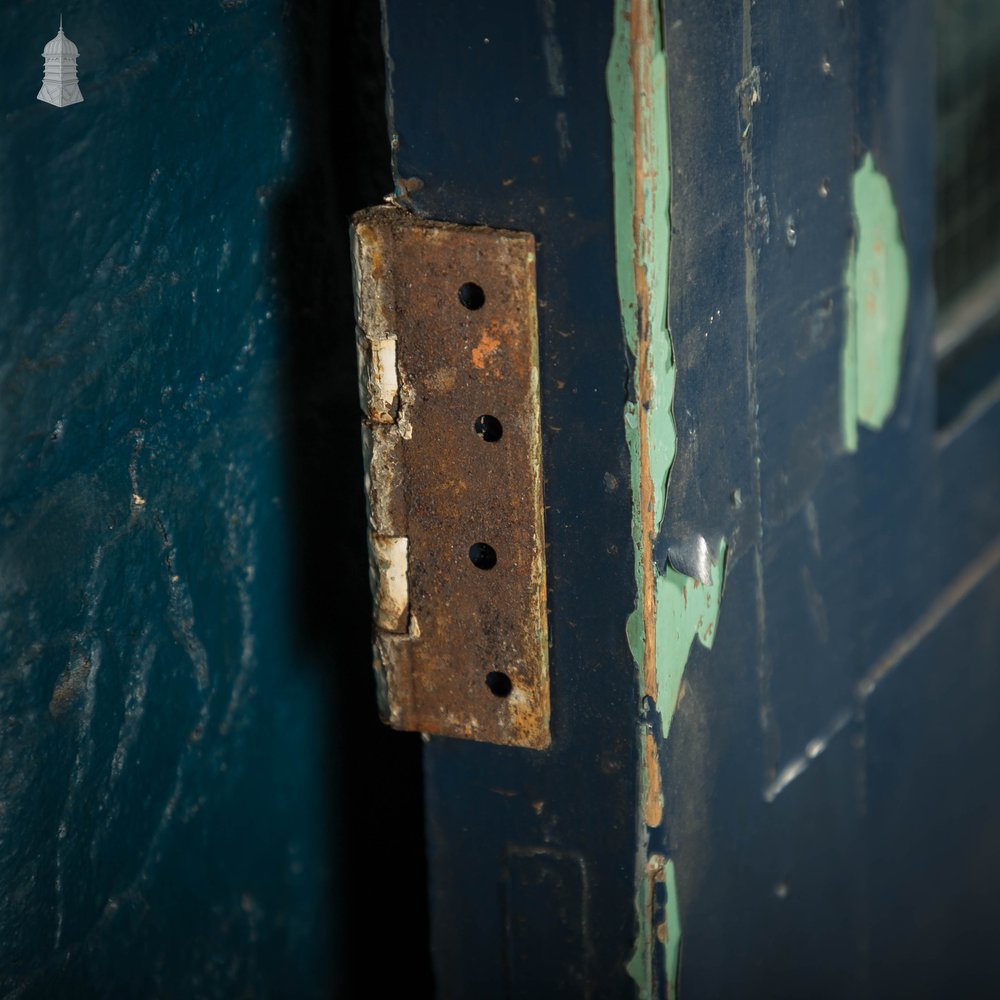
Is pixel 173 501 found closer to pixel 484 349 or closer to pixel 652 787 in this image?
pixel 484 349

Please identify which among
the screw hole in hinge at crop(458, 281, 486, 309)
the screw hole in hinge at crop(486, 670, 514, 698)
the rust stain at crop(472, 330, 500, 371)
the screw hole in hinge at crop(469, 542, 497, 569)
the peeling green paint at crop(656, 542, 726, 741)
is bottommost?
the screw hole in hinge at crop(486, 670, 514, 698)

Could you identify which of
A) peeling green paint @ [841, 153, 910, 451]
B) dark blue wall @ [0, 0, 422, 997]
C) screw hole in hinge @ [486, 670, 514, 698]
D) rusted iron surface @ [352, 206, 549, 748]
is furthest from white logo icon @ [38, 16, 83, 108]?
peeling green paint @ [841, 153, 910, 451]

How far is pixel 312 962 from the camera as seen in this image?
113 centimetres

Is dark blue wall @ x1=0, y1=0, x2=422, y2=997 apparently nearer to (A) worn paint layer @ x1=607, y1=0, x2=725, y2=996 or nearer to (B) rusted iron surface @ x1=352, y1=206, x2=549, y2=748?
(B) rusted iron surface @ x1=352, y1=206, x2=549, y2=748

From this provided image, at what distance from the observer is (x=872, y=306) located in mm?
1295

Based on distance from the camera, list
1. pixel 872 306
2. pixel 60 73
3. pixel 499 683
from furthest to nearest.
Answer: pixel 872 306, pixel 499 683, pixel 60 73

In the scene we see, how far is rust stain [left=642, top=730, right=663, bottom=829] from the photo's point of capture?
92 cm

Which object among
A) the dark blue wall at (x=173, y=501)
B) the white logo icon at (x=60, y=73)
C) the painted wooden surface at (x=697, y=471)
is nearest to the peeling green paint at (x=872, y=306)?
the painted wooden surface at (x=697, y=471)

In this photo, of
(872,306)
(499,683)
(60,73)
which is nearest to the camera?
(60,73)

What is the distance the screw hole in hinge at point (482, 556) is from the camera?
0.90 meters

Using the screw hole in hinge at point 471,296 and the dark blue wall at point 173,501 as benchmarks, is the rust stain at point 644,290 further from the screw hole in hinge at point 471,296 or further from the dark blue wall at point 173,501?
the dark blue wall at point 173,501

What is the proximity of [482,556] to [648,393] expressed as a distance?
0.15m

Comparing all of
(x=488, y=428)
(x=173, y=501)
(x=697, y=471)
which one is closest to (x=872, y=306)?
(x=697, y=471)

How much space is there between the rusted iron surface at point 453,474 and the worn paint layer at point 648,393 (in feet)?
0.19
